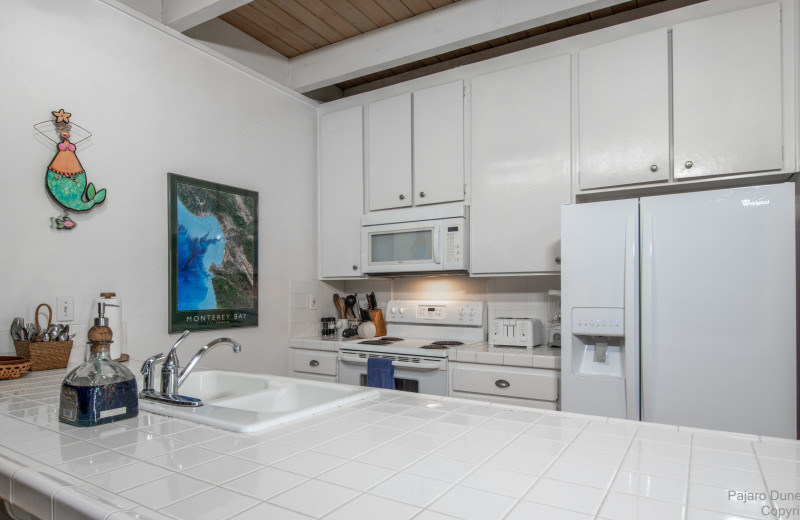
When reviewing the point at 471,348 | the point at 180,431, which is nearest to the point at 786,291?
the point at 471,348

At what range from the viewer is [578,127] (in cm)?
256

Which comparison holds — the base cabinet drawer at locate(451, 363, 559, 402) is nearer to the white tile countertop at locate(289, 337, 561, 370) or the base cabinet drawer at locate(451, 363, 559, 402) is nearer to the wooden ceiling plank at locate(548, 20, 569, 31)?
the white tile countertop at locate(289, 337, 561, 370)

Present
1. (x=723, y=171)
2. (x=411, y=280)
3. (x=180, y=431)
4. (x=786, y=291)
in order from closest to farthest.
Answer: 1. (x=180, y=431)
2. (x=786, y=291)
3. (x=723, y=171)
4. (x=411, y=280)

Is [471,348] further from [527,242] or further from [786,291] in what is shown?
[786,291]

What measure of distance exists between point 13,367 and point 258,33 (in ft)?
7.47

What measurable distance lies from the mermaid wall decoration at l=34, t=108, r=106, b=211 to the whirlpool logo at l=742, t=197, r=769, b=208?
108 inches

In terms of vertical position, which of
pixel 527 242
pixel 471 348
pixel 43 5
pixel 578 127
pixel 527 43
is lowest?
pixel 471 348

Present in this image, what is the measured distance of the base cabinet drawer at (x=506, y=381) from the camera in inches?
93.0

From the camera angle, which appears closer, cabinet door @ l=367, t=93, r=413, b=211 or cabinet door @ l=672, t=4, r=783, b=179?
cabinet door @ l=672, t=4, r=783, b=179

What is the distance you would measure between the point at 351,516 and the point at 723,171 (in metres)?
2.29

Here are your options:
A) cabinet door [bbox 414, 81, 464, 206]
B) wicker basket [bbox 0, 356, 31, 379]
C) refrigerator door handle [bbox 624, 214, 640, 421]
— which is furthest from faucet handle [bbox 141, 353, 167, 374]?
cabinet door [bbox 414, 81, 464, 206]

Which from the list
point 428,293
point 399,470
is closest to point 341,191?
point 428,293

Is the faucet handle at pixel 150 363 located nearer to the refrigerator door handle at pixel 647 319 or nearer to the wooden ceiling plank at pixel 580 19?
the refrigerator door handle at pixel 647 319

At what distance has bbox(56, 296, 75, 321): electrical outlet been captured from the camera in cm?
201
